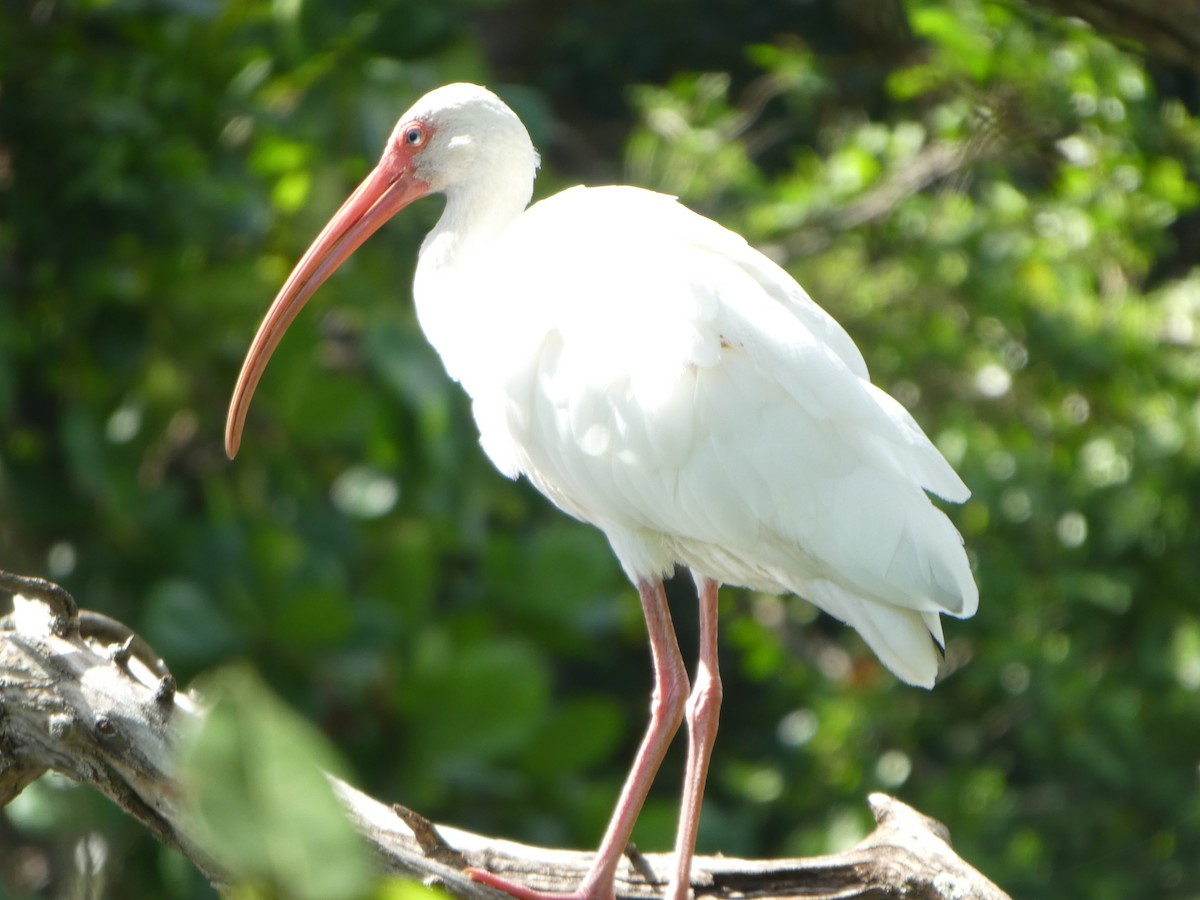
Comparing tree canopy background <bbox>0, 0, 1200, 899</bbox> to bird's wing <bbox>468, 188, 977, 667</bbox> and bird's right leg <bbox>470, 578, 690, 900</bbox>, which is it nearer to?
bird's right leg <bbox>470, 578, 690, 900</bbox>

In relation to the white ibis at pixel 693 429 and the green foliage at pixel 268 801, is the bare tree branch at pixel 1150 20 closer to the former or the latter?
the white ibis at pixel 693 429

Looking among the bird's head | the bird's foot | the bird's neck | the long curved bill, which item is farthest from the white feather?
the bird's foot

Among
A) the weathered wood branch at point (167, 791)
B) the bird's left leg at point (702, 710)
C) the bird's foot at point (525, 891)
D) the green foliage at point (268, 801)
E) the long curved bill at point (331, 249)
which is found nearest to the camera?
the green foliage at point (268, 801)

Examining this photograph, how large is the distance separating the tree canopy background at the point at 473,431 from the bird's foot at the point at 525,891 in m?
1.79

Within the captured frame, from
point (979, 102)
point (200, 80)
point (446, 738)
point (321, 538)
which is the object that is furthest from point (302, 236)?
point (979, 102)

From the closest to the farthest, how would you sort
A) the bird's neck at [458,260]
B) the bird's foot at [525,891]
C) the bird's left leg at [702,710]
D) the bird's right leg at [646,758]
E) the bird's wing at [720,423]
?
the bird's wing at [720,423], the bird's foot at [525,891], the bird's right leg at [646,758], the bird's left leg at [702,710], the bird's neck at [458,260]

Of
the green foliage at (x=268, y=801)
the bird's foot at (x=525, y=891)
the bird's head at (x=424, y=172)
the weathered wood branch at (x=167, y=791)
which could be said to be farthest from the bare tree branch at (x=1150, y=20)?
the green foliage at (x=268, y=801)

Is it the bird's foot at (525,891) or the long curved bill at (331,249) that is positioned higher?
the long curved bill at (331,249)

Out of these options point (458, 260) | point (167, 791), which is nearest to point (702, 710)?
point (458, 260)

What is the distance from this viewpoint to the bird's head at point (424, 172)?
3604 millimetres

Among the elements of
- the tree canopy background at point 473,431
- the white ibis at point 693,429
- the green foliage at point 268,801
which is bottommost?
the tree canopy background at point 473,431

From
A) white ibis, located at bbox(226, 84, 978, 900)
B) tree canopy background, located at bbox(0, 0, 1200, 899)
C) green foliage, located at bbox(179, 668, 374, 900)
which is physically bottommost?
tree canopy background, located at bbox(0, 0, 1200, 899)

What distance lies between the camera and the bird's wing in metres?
2.94

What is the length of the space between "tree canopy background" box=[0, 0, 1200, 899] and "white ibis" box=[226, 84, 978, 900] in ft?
5.23
